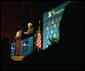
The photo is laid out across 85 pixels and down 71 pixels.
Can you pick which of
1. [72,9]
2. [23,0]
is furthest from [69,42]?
[23,0]

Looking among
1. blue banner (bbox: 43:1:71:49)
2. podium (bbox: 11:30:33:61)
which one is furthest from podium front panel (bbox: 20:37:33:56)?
blue banner (bbox: 43:1:71:49)

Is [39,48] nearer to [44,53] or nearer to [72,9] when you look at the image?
[44,53]

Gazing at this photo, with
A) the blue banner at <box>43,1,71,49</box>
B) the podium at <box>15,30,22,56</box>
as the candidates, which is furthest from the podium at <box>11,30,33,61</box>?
the blue banner at <box>43,1,71,49</box>

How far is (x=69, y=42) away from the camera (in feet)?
9.36

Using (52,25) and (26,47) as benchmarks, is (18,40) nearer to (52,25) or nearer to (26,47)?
(26,47)

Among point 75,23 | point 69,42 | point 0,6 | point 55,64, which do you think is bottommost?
point 55,64

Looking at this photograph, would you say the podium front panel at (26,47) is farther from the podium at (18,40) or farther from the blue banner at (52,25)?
the blue banner at (52,25)

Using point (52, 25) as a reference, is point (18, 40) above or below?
below

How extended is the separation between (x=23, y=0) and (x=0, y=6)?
0.26 meters

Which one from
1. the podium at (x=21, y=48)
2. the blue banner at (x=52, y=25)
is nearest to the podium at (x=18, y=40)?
the podium at (x=21, y=48)

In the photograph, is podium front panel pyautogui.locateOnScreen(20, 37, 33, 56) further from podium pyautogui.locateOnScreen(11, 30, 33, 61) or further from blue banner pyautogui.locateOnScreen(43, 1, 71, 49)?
blue banner pyautogui.locateOnScreen(43, 1, 71, 49)

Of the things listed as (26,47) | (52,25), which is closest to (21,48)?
(26,47)

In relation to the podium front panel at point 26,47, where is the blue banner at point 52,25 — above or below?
above

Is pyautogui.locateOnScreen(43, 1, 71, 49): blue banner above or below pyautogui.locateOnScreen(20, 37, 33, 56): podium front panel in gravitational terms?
above
